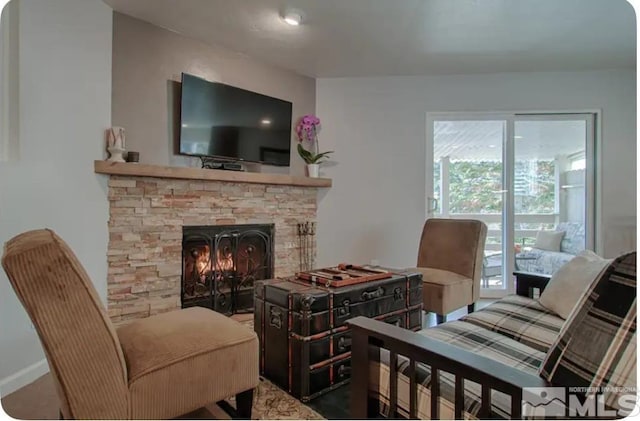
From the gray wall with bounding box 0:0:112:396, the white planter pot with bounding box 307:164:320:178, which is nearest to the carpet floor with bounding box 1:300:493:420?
the gray wall with bounding box 0:0:112:396

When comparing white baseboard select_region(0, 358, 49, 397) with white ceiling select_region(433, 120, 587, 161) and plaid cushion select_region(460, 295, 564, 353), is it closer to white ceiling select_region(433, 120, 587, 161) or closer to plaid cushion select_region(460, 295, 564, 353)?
plaid cushion select_region(460, 295, 564, 353)

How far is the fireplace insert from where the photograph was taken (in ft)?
9.73

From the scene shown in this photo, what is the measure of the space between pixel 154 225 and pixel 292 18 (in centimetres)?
191

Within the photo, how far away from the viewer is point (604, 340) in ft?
2.76

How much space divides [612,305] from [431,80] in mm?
3577

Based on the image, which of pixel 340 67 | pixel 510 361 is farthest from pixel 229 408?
pixel 340 67

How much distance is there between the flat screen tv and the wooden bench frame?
2.32 metres

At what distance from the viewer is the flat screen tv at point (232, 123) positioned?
2951 mm

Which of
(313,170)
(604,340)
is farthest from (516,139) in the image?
(604,340)

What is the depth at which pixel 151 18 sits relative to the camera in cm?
272

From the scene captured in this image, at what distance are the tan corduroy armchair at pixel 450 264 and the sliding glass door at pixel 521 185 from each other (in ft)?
2.70

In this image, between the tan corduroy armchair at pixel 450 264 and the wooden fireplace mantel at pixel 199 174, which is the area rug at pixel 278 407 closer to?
the tan corduroy armchair at pixel 450 264

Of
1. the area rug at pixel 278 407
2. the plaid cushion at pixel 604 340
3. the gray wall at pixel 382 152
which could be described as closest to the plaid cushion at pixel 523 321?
the plaid cushion at pixel 604 340

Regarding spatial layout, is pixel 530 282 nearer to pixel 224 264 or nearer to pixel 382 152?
pixel 382 152
